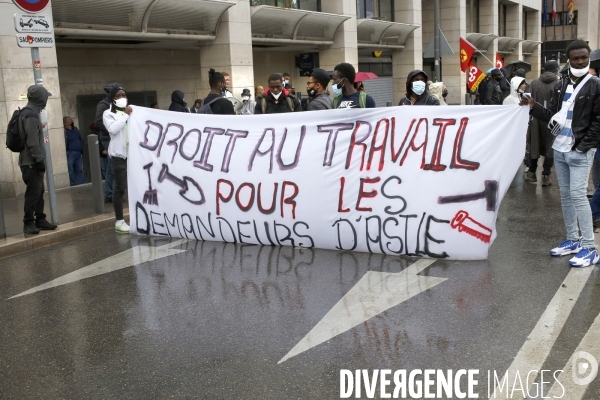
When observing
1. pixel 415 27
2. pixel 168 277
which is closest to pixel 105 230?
pixel 168 277

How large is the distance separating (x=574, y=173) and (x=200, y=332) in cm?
334

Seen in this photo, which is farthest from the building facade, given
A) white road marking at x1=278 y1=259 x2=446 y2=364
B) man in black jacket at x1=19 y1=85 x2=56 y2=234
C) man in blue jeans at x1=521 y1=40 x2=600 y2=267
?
man in blue jeans at x1=521 y1=40 x2=600 y2=267

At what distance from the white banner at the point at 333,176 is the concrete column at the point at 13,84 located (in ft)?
14.1

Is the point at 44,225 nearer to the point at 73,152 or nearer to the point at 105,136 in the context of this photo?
the point at 105,136

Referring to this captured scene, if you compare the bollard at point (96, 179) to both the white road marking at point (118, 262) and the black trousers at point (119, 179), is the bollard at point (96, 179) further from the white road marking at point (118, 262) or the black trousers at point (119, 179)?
the white road marking at point (118, 262)

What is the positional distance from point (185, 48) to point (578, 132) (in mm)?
13432

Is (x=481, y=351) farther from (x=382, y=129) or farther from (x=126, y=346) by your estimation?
(x=382, y=129)

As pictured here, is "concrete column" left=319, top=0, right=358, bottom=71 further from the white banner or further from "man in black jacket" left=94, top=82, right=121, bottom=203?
the white banner

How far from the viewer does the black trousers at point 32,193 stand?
7.75m

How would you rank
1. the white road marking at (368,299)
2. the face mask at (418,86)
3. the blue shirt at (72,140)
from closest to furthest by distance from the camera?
the white road marking at (368,299) < the face mask at (418,86) < the blue shirt at (72,140)

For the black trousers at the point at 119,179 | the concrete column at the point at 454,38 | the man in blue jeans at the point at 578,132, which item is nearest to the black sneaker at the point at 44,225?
the black trousers at the point at 119,179

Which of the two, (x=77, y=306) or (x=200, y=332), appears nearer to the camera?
(x=200, y=332)

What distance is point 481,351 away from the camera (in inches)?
158

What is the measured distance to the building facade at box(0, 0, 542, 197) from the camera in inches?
452
